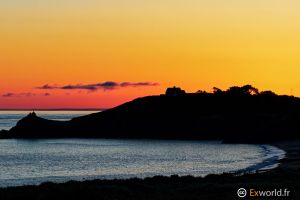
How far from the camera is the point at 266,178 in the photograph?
4888cm

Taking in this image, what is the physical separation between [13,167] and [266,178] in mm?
48536

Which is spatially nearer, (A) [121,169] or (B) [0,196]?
(B) [0,196]

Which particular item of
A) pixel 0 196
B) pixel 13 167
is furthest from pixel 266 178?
pixel 13 167

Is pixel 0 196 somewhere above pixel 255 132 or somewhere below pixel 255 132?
below

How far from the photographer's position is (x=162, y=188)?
139ft

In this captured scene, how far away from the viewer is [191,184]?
44.4m

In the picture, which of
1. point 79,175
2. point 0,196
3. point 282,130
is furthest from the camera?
point 282,130

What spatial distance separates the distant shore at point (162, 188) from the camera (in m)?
34.8

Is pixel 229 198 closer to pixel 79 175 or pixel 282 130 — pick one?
pixel 79 175

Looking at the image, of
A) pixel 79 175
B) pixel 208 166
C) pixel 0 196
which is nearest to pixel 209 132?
pixel 208 166

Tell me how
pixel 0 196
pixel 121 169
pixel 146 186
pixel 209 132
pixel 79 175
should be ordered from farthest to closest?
pixel 209 132, pixel 121 169, pixel 79 175, pixel 146 186, pixel 0 196

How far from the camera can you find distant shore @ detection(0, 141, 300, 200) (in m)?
34.8

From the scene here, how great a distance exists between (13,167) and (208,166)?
27.2 metres

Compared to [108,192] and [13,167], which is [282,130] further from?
[108,192]
